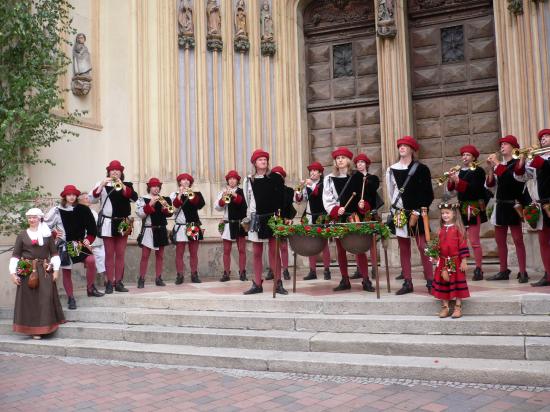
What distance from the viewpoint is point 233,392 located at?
5.30 meters

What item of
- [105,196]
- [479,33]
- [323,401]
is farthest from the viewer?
[479,33]

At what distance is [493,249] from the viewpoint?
35.7 ft

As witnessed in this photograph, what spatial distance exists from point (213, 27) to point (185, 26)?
0.61 metres

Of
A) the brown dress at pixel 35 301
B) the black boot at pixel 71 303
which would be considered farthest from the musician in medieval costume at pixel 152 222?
the brown dress at pixel 35 301

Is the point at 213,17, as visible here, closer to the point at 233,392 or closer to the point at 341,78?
the point at 341,78

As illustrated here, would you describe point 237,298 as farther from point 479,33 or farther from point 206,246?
point 479,33

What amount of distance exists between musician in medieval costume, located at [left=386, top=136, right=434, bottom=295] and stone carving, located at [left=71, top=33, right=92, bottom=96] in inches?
272

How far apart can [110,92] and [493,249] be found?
8342 mm

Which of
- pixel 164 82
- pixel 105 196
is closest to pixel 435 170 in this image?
pixel 164 82

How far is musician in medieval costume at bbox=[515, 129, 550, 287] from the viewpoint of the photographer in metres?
7.16

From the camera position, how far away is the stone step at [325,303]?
6121 millimetres

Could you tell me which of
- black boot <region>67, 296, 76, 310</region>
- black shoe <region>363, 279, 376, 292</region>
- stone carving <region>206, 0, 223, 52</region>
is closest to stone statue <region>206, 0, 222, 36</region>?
stone carving <region>206, 0, 223, 52</region>

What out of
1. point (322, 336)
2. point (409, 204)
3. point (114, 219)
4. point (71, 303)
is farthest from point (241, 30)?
point (322, 336)

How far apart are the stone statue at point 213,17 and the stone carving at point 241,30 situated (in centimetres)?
40
